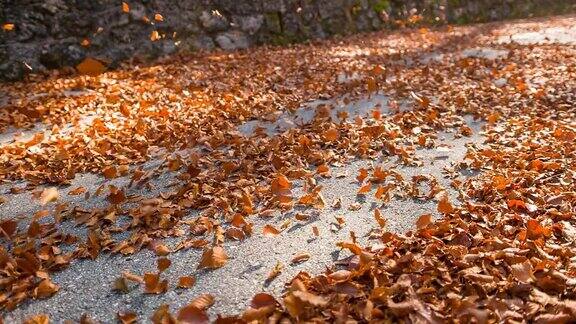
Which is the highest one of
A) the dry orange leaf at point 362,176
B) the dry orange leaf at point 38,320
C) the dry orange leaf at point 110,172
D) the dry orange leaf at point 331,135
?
the dry orange leaf at point 110,172

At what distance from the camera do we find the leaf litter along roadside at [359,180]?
1988 millimetres

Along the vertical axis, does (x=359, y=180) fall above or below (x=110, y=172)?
below

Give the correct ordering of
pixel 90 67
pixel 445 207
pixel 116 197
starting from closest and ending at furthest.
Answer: pixel 445 207, pixel 116 197, pixel 90 67

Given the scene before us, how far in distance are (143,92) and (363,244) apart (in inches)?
161

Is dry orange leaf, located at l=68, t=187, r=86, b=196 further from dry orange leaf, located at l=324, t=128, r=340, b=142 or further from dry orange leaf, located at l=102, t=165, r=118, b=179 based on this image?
dry orange leaf, located at l=324, t=128, r=340, b=142

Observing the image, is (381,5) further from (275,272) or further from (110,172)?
(275,272)

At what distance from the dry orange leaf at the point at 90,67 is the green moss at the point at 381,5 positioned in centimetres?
655

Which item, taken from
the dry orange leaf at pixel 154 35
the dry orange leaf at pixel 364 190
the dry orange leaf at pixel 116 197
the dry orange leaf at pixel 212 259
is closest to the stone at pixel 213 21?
the dry orange leaf at pixel 154 35

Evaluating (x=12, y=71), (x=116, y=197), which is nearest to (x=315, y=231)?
(x=116, y=197)

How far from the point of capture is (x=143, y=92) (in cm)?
558

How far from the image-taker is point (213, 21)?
8273 millimetres

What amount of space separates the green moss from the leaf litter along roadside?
186 inches

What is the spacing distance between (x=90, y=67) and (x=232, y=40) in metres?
2.79

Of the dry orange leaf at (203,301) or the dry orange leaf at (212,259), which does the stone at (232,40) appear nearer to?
the dry orange leaf at (212,259)
